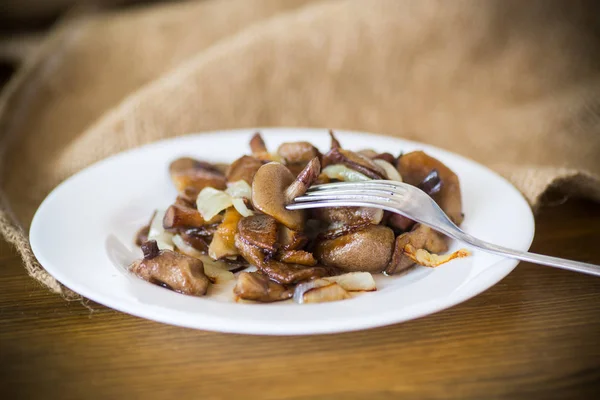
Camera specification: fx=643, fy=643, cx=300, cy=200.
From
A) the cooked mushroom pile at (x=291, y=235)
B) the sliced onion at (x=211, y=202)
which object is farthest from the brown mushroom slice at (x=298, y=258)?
the sliced onion at (x=211, y=202)

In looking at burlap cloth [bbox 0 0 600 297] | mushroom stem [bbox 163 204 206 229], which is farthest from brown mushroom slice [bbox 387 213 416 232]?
burlap cloth [bbox 0 0 600 297]

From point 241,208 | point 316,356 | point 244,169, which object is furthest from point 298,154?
point 316,356

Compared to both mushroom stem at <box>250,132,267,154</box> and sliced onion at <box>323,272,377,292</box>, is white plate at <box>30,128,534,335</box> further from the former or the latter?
mushroom stem at <box>250,132,267,154</box>

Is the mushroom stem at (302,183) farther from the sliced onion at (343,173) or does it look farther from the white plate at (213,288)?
the white plate at (213,288)

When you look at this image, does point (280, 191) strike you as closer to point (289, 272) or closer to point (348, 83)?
point (289, 272)

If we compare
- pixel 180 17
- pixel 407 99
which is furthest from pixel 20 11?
pixel 407 99

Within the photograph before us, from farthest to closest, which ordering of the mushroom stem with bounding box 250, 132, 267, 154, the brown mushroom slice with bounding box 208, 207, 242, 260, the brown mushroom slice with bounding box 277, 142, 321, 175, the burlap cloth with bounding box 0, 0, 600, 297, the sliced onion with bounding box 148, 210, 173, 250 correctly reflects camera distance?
the burlap cloth with bounding box 0, 0, 600, 297 < the mushroom stem with bounding box 250, 132, 267, 154 < the brown mushroom slice with bounding box 277, 142, 321, 175 < the sliced onion with bounding box 148, 210, 173, 250 < the brown mushroom slice with bounding box 208, 207, 242, 260
